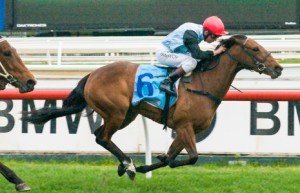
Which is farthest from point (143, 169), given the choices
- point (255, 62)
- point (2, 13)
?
point (2, 13)

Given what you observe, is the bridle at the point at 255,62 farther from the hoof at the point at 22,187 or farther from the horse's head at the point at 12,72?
the hoof at the point at 22,187

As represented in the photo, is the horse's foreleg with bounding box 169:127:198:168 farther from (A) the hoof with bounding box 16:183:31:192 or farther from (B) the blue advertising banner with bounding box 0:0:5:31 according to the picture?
(B) the blue advertising banner with bounding box 0:0:5:31

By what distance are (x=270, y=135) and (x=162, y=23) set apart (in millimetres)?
2992

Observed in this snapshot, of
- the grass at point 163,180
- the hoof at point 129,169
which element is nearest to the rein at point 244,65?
the grass at point 163,180

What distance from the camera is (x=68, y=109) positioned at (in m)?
9.67

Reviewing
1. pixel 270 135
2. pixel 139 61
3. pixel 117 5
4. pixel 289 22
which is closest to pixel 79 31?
pixel 117 5

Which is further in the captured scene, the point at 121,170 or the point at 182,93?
the point at 182,93

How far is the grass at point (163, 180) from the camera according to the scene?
8.84 metres

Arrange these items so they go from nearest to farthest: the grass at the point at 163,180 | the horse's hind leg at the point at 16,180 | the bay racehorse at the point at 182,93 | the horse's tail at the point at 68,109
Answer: the horse's hind leg at the point at 16,180 < the grass at the point at 163,180 < the bay racehorse at the point at 182,93 < the horse's tail at the point at 68,109

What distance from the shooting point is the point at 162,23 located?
44.9 ft

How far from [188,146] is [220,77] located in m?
0.72

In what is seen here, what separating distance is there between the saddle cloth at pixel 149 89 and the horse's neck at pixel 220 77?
0.28m

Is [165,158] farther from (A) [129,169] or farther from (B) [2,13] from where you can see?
(B) [2,13]

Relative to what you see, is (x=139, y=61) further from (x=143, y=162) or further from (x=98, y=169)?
(x=98, y=169)
